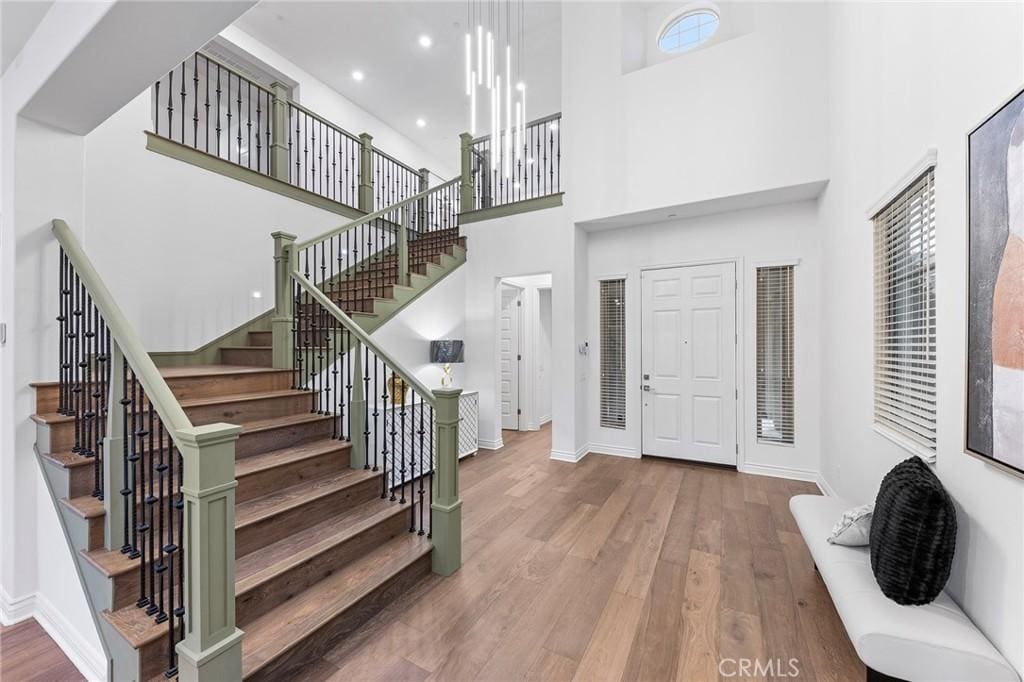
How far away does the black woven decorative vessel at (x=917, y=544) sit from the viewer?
1.59 m

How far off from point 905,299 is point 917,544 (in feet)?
4.45

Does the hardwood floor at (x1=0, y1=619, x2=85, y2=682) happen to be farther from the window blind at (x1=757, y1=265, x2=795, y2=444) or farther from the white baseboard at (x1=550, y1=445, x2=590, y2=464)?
the window blind at (x1=757, y1=265, x2=795, y2=444)

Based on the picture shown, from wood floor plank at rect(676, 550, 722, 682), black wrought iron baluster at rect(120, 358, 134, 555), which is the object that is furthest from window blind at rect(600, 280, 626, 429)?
black wrought iron baluster at rect(120, 358, 134, 555)

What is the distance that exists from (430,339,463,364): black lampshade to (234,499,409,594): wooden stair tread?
93.1 inches

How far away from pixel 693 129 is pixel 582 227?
57.7 inches

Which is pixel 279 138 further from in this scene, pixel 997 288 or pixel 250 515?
pixel 997 288

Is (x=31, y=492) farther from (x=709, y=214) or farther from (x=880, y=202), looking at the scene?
(x=709, y=214)

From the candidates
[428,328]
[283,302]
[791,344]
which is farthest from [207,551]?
[791,344]

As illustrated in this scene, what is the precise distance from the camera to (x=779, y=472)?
428 centimetres

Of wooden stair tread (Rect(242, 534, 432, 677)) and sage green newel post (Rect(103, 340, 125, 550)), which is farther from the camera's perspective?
sage green newel post (Rect(103, 340, 125, 550))

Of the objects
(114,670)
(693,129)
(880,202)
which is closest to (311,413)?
(114,670)

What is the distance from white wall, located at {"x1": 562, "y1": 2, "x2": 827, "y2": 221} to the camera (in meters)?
3.71

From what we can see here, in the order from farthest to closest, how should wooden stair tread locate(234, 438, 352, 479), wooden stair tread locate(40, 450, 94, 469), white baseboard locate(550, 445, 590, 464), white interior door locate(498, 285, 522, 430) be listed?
white interior door locate(498, 285, 522, 430)
white baseboard locate(550, 445, 590, 464)
wooden stair tread locate(234, 438, 352, 479)
wooden stair tread locate(40, 450, 94, 469)

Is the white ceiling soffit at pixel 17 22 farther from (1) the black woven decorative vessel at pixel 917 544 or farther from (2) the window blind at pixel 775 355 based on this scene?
(2) the window blind at pixel 775 355
